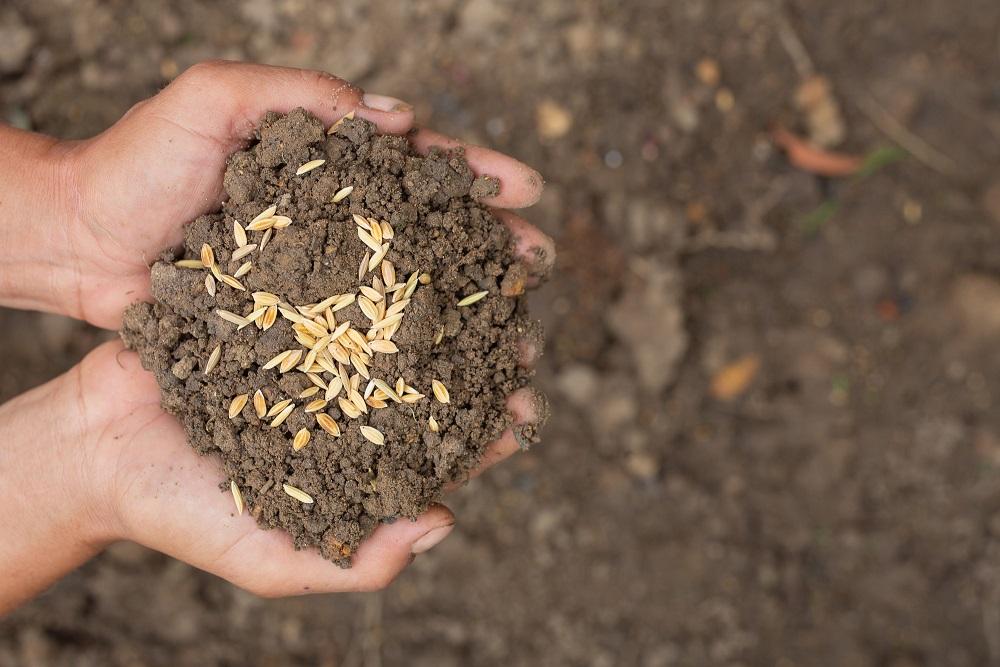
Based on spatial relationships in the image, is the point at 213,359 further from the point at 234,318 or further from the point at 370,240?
the point at 370,240

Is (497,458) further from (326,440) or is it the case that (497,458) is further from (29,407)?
(29,407)

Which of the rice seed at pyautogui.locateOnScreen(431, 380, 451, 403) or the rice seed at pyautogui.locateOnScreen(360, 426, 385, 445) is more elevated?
the rice seed at pyautogui.locateOnScreen(431, 380, 451, 403)

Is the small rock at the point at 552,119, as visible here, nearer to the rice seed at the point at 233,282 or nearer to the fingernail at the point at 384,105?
the fingernail at the point at 384,105

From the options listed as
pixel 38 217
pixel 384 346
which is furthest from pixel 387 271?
pixel 38 217

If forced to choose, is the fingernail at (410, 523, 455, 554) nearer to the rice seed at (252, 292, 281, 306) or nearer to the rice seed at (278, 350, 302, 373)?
the rice seed at (278, 350, 302, 373)

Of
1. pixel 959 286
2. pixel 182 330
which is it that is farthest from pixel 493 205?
pixel 959 286

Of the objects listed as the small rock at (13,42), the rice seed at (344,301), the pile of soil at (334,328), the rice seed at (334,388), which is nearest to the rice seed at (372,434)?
the pile of soil at (334,328)

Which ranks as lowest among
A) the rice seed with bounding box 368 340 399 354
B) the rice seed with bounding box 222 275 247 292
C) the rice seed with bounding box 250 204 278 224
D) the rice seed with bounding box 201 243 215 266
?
the rice seed with bounding box 368 340 399 354

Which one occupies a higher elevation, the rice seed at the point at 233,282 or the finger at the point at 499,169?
the finger at the point at 499,169

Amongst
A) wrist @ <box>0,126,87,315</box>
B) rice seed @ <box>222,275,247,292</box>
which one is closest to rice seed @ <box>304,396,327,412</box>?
rice seed @ <box>222,275,247,292</box>
